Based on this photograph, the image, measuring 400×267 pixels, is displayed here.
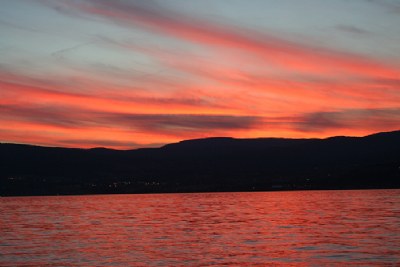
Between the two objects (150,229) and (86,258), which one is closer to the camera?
(86,258)

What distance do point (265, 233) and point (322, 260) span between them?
82.2 ft

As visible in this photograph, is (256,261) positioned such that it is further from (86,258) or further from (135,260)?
(86,258)

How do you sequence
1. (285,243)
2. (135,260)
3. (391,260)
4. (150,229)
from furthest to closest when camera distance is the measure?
(150,229)
(285,243)
(135,260)
(391,260)

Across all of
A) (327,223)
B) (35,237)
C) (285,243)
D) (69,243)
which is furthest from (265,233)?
(35,237)

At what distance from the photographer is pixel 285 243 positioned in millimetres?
64438

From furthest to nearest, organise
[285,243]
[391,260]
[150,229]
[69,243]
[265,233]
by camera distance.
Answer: [150,229] → [265,233] → [69,243] → [285,243] → [391,260]

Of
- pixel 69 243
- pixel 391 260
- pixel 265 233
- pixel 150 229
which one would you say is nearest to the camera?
pixel 391 260

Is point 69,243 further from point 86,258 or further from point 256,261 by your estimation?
point 256,261

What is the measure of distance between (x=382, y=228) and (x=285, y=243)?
19.5m

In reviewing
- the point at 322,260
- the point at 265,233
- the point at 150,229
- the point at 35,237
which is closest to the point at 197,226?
the point at 150,229

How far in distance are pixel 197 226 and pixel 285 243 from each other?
28150mm

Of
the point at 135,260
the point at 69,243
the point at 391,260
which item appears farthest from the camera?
the point at 69,243

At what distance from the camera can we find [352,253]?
5509 cm

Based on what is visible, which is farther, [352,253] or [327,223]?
[327,223]
